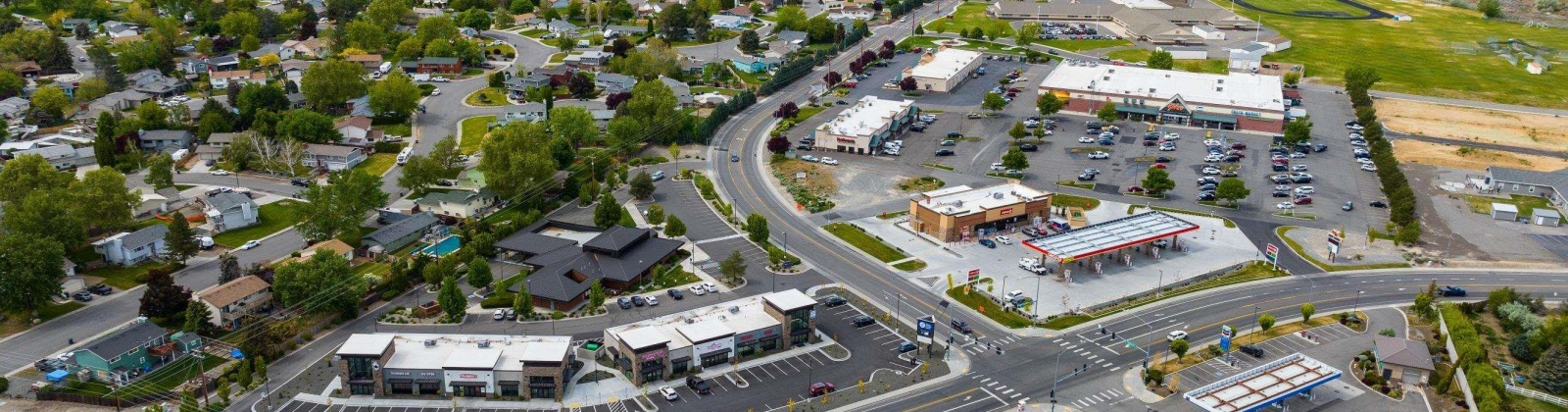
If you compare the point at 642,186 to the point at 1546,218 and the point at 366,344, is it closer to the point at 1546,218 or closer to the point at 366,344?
the point at 366,344

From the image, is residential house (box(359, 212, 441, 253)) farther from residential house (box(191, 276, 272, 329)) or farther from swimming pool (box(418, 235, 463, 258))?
residential house (box(191, 276, 272, 329))

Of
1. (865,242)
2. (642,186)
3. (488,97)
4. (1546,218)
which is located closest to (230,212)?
(642,186)

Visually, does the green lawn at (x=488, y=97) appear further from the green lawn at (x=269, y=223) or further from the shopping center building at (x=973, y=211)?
the shopping center building at (x=973, y=211)

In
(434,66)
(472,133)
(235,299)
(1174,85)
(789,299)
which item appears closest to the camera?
(789,299)

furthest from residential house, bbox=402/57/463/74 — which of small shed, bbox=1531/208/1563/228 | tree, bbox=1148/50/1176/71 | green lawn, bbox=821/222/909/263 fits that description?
small shed, bbox=1531/208/1563/228

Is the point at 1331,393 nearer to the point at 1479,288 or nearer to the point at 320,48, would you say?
the point at 1479,288

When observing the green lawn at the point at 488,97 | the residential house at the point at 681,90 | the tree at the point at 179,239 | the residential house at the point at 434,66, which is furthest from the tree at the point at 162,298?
the residential house at the point at 434,66

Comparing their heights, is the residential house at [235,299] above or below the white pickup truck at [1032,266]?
above
